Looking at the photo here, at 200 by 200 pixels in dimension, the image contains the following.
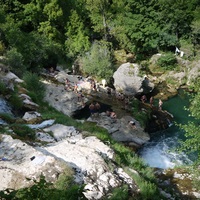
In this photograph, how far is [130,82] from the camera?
101 ft

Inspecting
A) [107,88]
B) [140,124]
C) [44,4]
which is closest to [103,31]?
[44,4]

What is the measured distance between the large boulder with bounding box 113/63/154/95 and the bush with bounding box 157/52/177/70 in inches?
253

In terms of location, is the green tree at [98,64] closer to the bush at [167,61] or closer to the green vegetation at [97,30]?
the green vegetation at [97,30]

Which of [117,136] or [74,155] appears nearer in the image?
[74,155]

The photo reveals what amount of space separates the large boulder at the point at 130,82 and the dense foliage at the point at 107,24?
23.1 feet

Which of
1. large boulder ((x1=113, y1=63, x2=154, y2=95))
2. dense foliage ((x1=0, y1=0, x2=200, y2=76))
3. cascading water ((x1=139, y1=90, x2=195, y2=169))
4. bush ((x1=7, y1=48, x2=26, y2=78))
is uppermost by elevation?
dense foliage ((x1=0, y1=0, x2=200, y2=76))

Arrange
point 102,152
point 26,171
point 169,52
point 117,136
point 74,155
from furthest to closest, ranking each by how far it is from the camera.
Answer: point 169,52, point 117,136, point 102,152, point 74,155, point 26,171

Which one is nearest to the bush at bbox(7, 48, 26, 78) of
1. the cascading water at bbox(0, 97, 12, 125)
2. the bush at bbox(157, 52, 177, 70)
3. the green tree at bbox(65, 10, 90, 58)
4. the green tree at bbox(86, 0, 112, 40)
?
the cascading water at bbox(0, 97, 12, 125)

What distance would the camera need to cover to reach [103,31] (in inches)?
1555

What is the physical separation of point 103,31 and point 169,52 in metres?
9.82

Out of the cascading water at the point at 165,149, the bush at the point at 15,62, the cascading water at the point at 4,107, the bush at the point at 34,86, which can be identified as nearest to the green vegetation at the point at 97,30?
the bush at the point at 15,62

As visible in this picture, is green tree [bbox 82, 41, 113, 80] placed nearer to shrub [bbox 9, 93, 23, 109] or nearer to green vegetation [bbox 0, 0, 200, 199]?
green vegetation [bbox 0, 0, 200, 199]

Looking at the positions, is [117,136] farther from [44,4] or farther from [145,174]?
[44,4]

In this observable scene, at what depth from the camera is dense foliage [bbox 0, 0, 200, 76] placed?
121 feet
